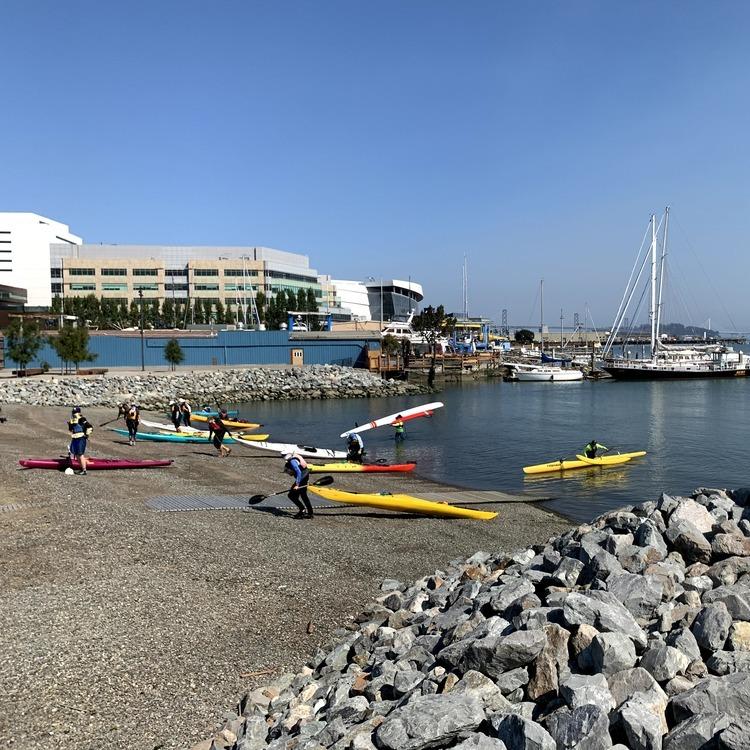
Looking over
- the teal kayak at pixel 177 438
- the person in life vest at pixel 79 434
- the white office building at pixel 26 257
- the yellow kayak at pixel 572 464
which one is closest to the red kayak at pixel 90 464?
the person in life vest at pixel 79 434

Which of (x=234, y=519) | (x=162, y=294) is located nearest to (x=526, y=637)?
(x=234, y=519)

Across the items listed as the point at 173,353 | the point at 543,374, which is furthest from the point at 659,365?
the point at 173,353

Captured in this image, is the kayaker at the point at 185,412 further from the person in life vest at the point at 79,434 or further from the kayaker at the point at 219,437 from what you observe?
the person in life vest at the point at 79,434

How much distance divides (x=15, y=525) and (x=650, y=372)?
321ft

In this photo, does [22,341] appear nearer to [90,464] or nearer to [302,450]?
[302,450]

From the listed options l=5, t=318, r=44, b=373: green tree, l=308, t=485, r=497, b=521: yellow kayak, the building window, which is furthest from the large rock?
the building window

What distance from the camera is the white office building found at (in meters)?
123

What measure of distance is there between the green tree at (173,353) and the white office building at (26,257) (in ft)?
182

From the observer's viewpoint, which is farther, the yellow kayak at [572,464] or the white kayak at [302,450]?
the white kayak at [302,450]

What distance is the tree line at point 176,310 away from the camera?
112 m

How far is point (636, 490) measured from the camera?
28438 mm

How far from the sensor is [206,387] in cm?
7019

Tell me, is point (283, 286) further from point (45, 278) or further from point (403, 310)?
point (403, 310)

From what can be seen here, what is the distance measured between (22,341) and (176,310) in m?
55.5
